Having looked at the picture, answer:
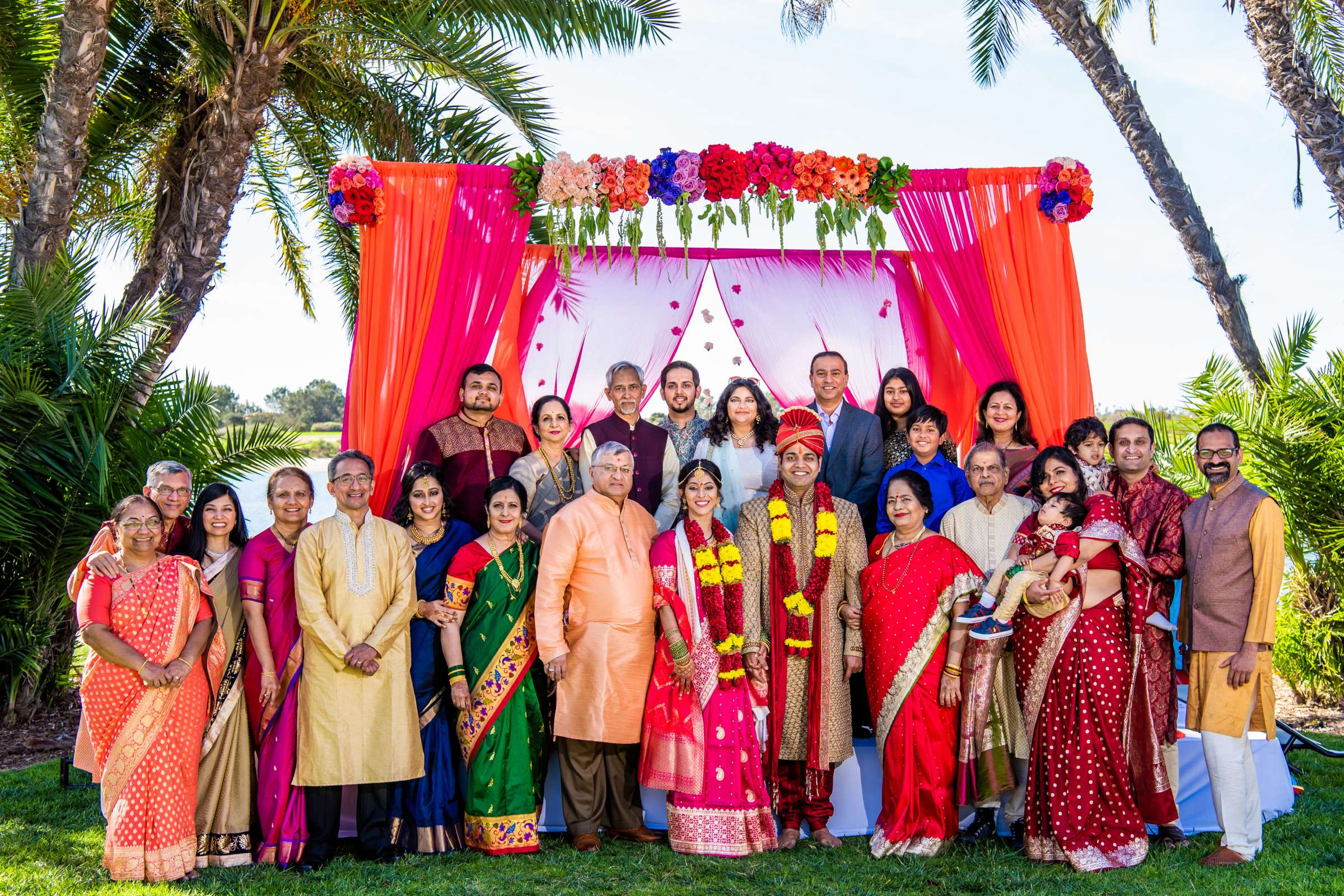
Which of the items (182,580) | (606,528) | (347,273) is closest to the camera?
(182,580)

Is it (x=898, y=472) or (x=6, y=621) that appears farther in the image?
(x=6, y=621)

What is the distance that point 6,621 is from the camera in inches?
215

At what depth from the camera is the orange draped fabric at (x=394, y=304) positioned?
15.8 ft

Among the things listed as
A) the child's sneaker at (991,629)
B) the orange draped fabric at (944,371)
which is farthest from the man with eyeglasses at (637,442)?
the orange draped fabric at (944,371)

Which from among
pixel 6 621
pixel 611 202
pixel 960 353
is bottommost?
pixel 6 621

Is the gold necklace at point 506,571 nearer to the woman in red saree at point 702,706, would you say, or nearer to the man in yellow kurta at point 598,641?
the man in yellow kurta at point 598,641

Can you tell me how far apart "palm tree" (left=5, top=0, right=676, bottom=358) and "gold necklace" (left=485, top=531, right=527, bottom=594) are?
3.23 m

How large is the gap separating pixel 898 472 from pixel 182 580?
8.83ft

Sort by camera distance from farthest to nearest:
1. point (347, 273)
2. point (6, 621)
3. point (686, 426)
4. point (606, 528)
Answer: point (347, 273), point (6, 621), point (686, 426), point (606, 528)

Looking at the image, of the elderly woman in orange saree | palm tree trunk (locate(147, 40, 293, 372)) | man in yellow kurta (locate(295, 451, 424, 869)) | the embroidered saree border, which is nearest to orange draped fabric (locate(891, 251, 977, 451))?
the embroidered saree border

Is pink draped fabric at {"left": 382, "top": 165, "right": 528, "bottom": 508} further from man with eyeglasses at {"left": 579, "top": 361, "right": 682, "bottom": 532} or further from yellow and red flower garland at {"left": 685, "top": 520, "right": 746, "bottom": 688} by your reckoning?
yellow and red flower garland at {"left": 685, "top": 520, "right": 746, "bottom": 688}

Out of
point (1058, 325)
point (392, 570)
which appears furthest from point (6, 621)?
point (1058, 325)

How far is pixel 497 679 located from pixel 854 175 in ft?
9.50

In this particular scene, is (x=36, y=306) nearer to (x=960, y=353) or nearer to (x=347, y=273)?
(x=347, y=273)
